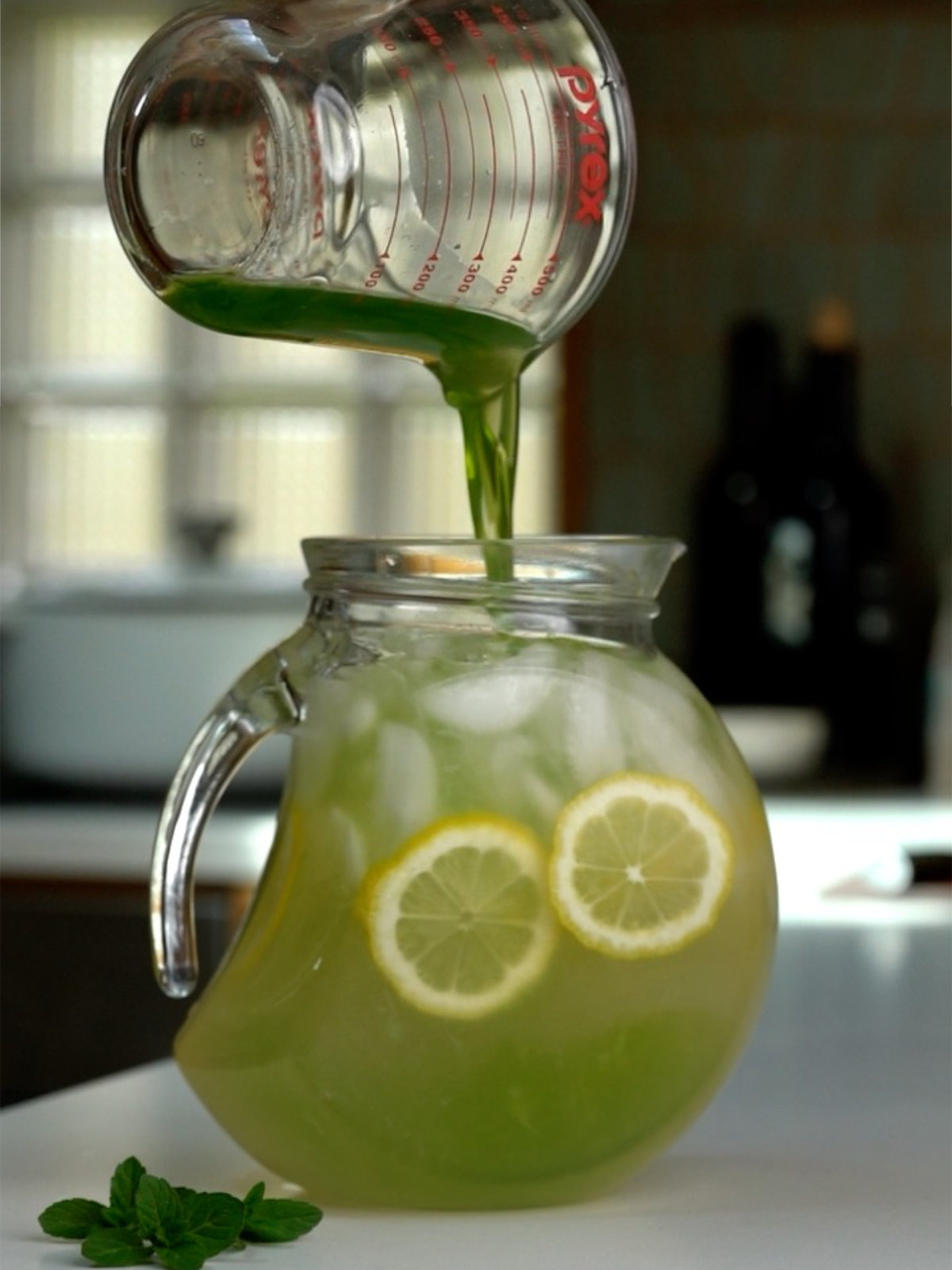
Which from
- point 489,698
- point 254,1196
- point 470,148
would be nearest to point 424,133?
point 470,148

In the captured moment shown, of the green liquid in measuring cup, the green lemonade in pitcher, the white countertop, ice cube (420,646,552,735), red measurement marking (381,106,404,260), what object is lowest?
the white countertop

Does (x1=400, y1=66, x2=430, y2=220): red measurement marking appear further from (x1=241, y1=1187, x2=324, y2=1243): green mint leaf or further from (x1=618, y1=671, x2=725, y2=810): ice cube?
(x1=241, y1=1187, x2=324, y2=1243): green mint leaf

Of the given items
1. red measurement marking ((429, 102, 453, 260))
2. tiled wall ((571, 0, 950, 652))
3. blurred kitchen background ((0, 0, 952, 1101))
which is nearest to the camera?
red measurement marking ((429, 102, 453, 260))

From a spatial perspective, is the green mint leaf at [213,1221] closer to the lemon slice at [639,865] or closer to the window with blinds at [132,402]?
the lemon slice at [639,865]

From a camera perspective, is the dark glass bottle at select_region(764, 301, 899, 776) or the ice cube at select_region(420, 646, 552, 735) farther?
the dark glass bottle at select_region(764, 301, 899, 776)

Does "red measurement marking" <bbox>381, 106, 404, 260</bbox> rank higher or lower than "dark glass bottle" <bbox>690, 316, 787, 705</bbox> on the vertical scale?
higher

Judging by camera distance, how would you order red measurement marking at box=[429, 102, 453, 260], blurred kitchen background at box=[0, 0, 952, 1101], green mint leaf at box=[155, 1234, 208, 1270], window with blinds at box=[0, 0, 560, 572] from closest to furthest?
green mint leaf at box=[155, 1234, 208, 1270] < red measurement marking at box=[429, 102, 453, 260] < blurred kitchen background at box=[0, 0, 952, 1101] < window with blinds at box=[0, 0, 560, 572]

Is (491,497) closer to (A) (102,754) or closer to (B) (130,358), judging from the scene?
(A) (102,754)

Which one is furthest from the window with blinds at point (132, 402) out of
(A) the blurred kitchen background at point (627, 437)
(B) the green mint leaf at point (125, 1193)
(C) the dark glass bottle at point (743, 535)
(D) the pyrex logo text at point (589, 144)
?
(B) the green mint leaf at point (125, 1193)

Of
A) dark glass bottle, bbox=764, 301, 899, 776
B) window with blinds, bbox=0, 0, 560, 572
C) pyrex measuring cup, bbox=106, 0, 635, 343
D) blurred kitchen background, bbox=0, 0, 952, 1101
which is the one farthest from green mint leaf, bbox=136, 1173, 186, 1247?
window with blinds, bbox=0, 0, 560, 572
